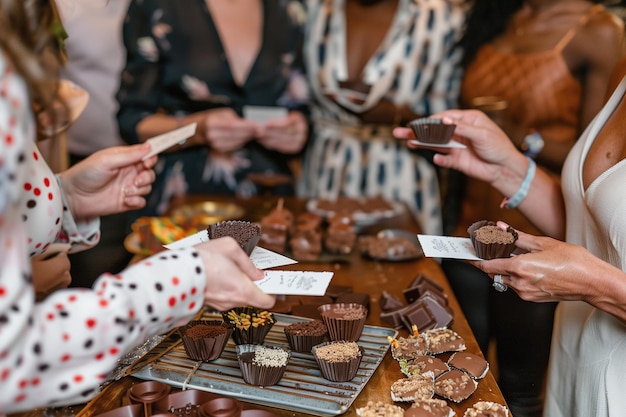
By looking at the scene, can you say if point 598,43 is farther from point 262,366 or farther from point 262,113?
point 262,366

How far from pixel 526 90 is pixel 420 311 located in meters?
1.47

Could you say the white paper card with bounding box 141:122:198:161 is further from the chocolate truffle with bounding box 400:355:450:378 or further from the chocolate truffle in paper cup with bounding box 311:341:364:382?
the chocolate truffle with bounding box 400:355:450:378

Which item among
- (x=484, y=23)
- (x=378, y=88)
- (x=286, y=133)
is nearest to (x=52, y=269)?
(x=286, y=133)

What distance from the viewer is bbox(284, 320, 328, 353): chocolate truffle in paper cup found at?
1630mm

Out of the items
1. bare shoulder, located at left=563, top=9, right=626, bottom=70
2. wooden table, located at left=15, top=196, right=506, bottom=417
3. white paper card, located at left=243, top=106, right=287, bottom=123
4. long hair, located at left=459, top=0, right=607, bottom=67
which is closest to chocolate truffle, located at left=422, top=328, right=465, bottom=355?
wooden table, located at left=15, top=196, right=506, bottom=417

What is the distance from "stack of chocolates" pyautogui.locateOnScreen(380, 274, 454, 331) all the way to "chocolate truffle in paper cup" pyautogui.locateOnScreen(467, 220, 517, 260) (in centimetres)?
31

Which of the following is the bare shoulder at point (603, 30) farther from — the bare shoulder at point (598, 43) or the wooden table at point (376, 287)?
the wooden table at point (376, 287)

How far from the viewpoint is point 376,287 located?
2191 millimetres

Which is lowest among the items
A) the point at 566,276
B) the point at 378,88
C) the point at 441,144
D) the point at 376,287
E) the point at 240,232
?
the point at 376,287

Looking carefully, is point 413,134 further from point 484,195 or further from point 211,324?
point 211,324

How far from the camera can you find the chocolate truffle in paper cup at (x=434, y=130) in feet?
6.82

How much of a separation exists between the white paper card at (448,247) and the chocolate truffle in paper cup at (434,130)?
0.48 metres

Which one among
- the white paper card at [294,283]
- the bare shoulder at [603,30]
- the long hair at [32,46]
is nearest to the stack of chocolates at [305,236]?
the white paper card at [294,283]

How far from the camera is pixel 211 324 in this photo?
1.67 metres
